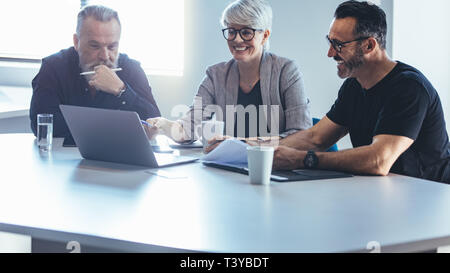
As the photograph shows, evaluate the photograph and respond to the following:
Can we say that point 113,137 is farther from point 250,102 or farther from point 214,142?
point 250,102

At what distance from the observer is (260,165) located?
148 cm

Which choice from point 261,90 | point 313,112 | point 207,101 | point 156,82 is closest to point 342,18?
point 261,90

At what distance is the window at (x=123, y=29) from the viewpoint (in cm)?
403

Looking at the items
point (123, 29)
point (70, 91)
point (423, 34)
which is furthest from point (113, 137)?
point (423, 34)

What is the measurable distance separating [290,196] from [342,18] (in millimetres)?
1052

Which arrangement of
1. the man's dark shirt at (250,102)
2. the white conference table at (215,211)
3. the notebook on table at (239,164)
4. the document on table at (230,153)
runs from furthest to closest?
the man's dark shirt at (250,102), the document on table at (230,153), the notebook on table at (239,164), the white conference table at (215,211)

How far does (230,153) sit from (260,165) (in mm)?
286

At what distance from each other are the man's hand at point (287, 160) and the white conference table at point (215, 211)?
18 cm

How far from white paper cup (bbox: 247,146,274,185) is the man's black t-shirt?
0.53 m

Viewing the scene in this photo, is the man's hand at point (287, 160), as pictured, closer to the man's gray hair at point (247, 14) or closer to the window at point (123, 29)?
the man's gray hair at point (247, 14)

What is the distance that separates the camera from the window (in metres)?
4.03

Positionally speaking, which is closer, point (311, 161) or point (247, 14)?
point (311, 161)

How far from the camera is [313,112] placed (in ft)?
12.8

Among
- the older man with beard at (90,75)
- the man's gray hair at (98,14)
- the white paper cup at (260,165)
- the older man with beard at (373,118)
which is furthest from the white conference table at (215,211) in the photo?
the man's gray hair at (98,14)
